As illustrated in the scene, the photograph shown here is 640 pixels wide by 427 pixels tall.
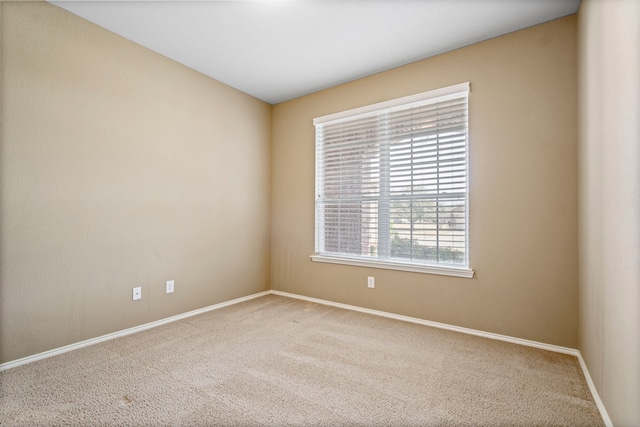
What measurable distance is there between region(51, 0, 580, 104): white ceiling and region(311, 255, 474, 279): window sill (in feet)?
6.63

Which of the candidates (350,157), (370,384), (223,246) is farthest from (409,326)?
(223,246)

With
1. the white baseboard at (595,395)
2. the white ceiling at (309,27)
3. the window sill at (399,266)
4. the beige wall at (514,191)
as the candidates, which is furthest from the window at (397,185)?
the white baseboard at (595,395)

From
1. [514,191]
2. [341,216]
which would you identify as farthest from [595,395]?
[341,216]

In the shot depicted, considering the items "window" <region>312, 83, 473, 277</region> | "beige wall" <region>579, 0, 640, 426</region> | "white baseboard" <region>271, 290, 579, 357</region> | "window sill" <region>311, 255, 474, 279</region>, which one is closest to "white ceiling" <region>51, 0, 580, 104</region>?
"window" <region>312, 83, 473, 277</region>

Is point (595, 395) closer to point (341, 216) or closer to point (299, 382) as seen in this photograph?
point (299, 382)

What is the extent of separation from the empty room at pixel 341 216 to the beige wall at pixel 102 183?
2 centimetres

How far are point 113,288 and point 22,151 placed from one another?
1.20 meters

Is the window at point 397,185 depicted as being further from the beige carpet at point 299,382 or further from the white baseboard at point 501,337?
the beige carpet at point 299,382

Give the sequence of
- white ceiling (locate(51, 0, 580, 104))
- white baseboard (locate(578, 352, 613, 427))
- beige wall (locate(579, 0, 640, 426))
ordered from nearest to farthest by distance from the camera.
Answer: beige wall (locate(579, 0, 640, 426)) → white baseboard (locate(578, 352, 613, 427)) → white ceiling (locate(51, 0, 580, 104))

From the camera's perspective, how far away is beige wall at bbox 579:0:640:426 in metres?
1.22

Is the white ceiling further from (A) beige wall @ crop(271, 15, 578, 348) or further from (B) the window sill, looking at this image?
(B) the window sill

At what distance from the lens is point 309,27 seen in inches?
98.2

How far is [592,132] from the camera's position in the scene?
1.87 meters

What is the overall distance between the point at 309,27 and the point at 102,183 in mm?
2130
